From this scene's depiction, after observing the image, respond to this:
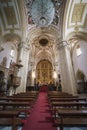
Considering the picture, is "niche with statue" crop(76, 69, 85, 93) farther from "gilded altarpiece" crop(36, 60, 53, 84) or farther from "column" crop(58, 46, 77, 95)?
"gilded altarpiece" crop(36, 60, 53, 84)

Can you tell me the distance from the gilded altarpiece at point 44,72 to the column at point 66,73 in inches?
704

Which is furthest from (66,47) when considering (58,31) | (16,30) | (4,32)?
(4,32)

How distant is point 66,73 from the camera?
9383 millimetres

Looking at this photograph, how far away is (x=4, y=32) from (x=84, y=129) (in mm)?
10748

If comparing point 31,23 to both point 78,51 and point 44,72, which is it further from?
point 44,72

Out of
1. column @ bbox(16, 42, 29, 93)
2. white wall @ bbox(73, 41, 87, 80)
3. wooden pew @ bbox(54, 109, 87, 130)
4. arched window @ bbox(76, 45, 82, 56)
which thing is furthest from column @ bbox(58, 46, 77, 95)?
wooden pew @ bbox(54, 109, 87, 130)

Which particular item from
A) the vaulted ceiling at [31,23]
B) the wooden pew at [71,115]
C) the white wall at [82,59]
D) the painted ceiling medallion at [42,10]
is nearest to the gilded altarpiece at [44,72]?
the white wall at [82,59]

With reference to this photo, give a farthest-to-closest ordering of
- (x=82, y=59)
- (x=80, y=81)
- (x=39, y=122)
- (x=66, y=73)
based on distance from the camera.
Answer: (x=80, y=81) → (x=82, y=59) → (x=66, y=73) → (x=39, y=122)

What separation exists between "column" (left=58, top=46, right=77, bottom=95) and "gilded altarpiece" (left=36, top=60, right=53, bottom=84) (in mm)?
17872

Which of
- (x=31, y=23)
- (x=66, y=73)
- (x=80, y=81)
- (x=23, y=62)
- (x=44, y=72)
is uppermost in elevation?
(x=31, y=23)

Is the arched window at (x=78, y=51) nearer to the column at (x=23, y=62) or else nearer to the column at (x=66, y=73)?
the column at (x=66, y=73)

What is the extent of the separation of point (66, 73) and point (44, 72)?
62.7 feet

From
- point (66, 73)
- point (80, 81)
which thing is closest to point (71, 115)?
point (66, 73)

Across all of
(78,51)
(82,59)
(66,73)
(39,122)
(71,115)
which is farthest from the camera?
(78,51)
